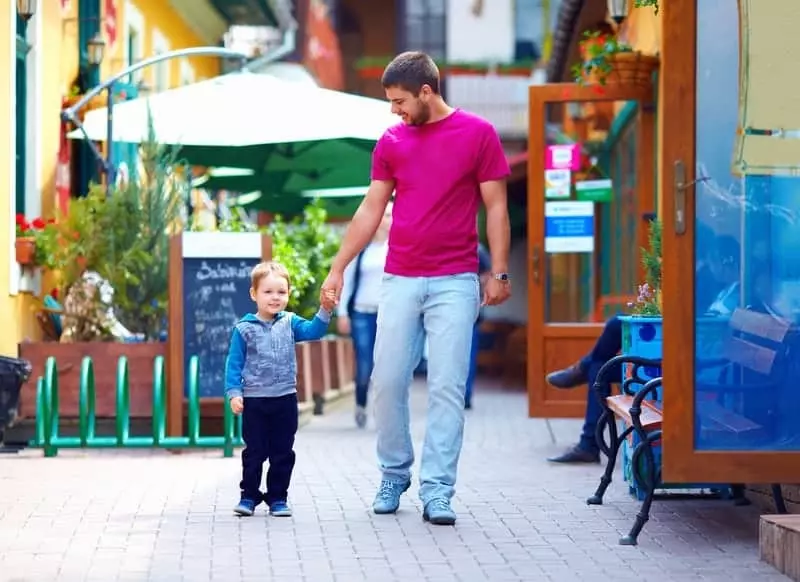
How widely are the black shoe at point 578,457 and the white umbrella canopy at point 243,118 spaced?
3467 mm

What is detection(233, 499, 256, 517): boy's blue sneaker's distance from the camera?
25.1ft

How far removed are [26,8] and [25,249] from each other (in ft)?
5.04

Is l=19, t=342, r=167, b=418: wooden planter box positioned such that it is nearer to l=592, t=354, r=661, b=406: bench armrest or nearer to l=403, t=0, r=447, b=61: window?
l=592, t=354, r=661, b=406: bench armrest

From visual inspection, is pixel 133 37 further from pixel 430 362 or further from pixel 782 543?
pixel 782 543

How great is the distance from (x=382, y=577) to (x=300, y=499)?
2259mm

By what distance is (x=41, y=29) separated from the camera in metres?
13.0

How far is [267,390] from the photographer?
25.4ft

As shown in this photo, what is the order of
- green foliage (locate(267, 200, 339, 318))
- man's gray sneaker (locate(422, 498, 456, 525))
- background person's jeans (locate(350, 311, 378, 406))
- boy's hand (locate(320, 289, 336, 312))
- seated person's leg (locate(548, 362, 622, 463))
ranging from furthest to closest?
green foliage (locate(267, 200, 339, 318)) → background person's jeans (locate(350, 311, 378, 406)) → seated person's leg (locate(548, 362, 622, 463)) → boy's hand (locate(320, 289, 336, 312)) → man's gray sneaker (locate(422, 498, 456, 525))

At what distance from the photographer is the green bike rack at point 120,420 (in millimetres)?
10391

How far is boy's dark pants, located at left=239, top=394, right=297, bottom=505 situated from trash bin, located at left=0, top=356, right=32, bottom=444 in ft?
9.97

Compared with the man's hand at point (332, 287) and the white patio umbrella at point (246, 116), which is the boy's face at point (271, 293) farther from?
the white patio umbrella at point (246, 116)

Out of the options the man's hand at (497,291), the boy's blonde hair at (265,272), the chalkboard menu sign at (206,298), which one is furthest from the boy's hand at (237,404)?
the chalkboard menu sign at (206,298)

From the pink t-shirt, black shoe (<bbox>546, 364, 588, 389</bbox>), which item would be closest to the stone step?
the pink t-shirt

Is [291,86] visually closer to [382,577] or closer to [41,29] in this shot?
[41,29]
